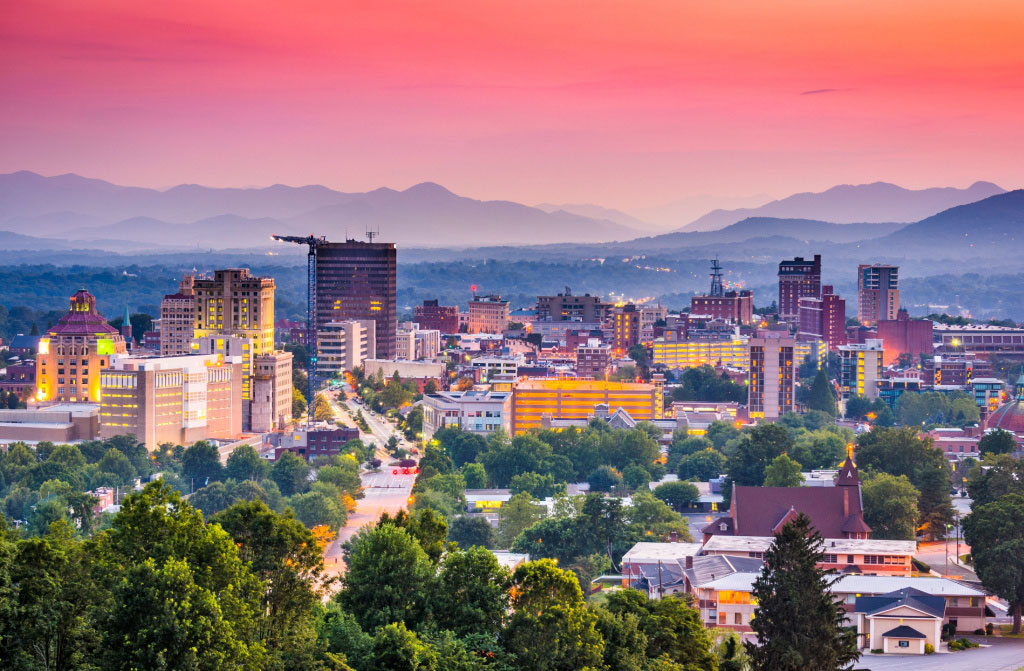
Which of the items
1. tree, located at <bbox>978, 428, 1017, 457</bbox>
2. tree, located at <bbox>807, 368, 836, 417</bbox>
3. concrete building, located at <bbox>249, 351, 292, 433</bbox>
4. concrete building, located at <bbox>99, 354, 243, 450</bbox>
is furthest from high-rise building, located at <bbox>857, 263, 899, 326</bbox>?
concrete building, located at <bbox>99, 354, 243, 450</bbox>

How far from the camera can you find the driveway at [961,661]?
32531mm

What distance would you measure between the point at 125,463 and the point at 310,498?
12057mm

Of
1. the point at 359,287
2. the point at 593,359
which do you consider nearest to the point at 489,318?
the point at 359,287

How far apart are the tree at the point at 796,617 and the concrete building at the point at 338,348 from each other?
68718 mm

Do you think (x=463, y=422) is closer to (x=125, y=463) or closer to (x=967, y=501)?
(x=125, y=463)

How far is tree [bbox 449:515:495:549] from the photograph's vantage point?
151ft

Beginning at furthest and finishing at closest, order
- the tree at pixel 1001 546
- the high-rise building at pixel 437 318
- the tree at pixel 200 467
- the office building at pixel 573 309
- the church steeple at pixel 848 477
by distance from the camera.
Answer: the office building at pixel 573 309 → the high-rise building at pixel 437 318 → the tree at pixel 200 467 → the church steeple at pixel 848 477 → the tree at pixel 1001 546

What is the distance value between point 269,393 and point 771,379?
27.5m

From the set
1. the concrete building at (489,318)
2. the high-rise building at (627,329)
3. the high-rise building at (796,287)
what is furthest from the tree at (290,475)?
the high-rise building at (796,287)

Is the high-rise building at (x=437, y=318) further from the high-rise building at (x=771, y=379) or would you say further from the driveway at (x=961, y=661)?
the driveway at (x=961, y=661)

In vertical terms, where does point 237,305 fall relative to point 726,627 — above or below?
above

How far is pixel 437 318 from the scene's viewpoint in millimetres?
138750

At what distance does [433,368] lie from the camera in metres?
95.4

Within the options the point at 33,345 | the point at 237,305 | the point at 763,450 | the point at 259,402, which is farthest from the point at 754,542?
the point at 33,345
